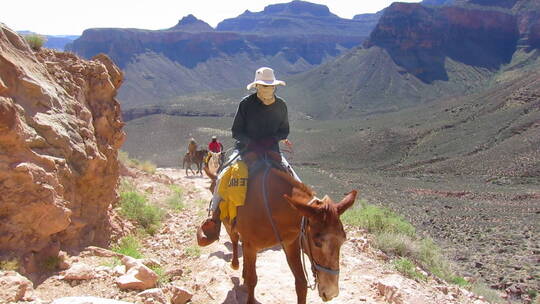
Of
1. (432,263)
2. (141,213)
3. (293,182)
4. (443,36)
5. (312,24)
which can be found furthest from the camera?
(312,24)

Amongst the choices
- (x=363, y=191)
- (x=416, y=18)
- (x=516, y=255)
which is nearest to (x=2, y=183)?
(x=516, y=255)

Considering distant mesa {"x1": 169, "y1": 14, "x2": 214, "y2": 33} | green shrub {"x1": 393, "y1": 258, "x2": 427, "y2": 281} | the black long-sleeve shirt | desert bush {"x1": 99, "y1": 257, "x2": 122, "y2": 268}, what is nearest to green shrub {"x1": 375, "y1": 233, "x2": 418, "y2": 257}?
green shrub {"x1": 393, "y1": 258, "x2": 427, "y2": 281}

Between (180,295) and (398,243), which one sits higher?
(180,295)

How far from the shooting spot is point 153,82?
395ft

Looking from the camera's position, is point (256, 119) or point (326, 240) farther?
point (256, 119)

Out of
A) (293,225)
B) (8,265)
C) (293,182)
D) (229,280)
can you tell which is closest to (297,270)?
(293,225)

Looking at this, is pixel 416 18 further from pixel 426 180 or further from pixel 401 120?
pixel 426 180

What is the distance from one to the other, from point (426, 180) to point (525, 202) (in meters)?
9.32

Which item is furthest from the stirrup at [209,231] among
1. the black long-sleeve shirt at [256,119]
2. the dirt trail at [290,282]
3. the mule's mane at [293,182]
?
the mule's mane at [293,182]

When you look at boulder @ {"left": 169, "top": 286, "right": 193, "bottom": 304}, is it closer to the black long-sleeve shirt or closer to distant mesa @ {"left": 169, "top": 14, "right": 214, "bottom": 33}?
the black long-sleeve shirt

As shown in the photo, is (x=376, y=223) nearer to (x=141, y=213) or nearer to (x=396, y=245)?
(x=396, y=245)

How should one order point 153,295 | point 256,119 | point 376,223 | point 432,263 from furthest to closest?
1. point 376,223
2. point 432,263
3. point 256,119
4. point 153,295

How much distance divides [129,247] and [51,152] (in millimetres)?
2041

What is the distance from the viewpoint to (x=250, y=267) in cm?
500
